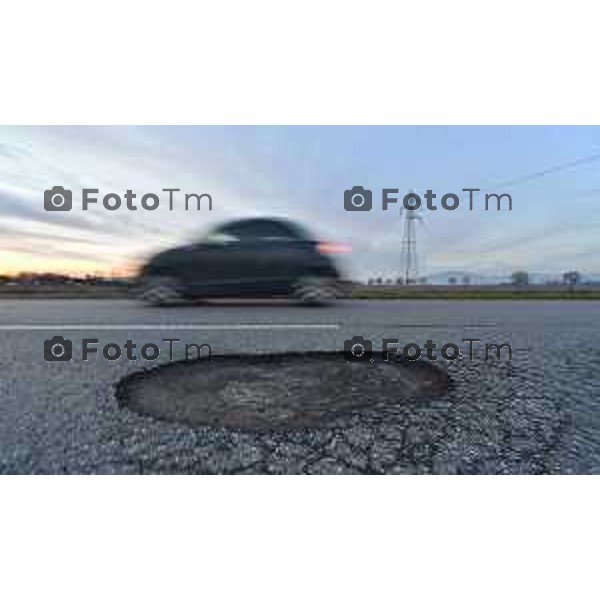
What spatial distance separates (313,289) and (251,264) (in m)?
1.08

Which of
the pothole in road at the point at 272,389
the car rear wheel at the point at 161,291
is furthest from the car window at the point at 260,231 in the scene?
the pothole in road at the point at 272,389

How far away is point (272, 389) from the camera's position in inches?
90.3

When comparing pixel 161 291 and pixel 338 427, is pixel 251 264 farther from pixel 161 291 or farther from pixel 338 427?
pixel 338 427

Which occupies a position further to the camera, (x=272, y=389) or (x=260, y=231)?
(x=260, y=231)

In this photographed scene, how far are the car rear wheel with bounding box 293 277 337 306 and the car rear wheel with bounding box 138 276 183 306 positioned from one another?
196 centimetres

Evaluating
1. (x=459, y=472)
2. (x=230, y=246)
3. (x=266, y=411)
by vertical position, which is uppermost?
(x=230, y=246)

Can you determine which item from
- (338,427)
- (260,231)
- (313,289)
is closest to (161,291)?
(260,231)

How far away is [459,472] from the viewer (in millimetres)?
1522

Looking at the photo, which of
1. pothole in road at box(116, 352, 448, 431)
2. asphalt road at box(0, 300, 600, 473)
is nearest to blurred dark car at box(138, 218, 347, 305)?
asphalt road at box(0, 300, 600, 473)

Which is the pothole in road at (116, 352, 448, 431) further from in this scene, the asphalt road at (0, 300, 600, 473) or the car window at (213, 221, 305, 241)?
the car window at (213, 221, 305, 241)

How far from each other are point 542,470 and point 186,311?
4877 mm

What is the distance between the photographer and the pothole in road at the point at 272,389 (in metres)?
1.92
